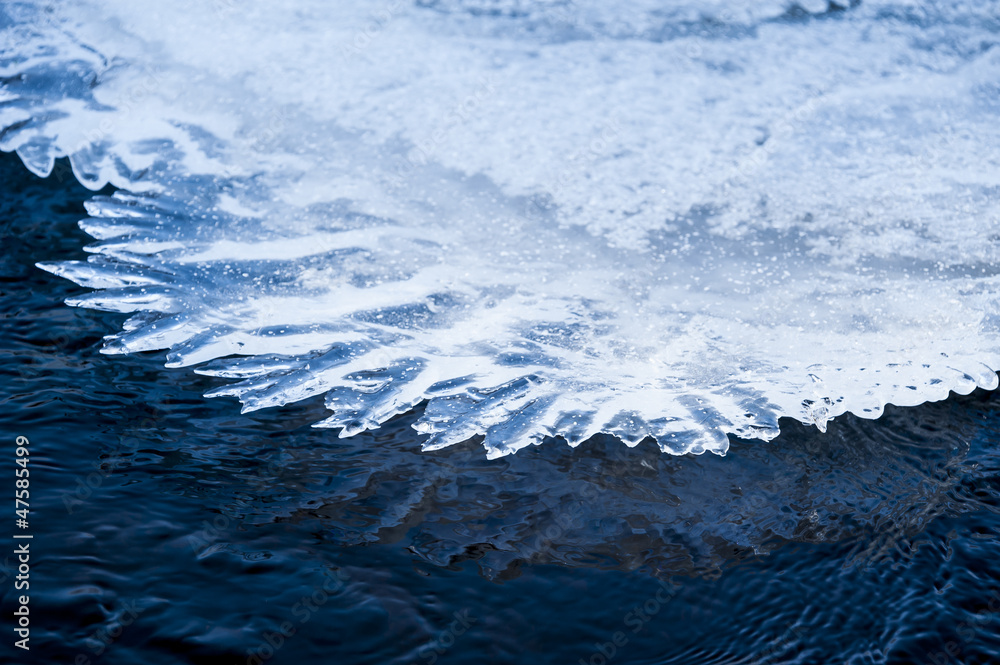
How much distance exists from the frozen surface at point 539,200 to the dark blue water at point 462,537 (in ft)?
0.33

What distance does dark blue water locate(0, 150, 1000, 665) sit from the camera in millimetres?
1588

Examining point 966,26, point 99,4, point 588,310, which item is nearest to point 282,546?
point 588,310

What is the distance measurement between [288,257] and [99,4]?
2063 mm

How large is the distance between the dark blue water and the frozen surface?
0.10 meters

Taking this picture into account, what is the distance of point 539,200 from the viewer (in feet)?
9.98

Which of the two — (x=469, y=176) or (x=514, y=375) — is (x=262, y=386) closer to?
(x=514, y=375)

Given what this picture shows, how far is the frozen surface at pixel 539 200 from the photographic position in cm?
232

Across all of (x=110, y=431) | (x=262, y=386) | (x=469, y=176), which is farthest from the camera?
(x=469, y=176)

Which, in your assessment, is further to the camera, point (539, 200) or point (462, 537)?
point (539, 200)

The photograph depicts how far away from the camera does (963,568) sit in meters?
1.79

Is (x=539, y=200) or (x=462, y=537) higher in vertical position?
(x=539, y=200)

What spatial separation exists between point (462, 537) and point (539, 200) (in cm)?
150

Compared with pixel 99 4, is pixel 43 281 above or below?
below

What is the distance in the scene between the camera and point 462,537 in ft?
6.04
